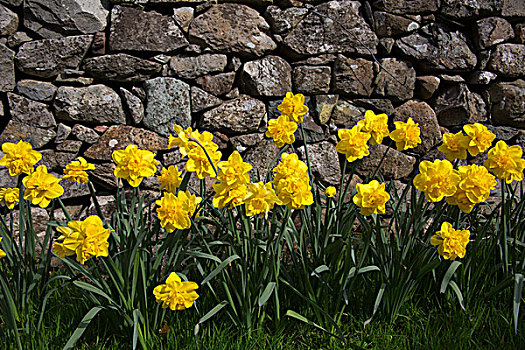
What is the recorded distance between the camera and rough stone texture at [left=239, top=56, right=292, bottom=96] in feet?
8.79

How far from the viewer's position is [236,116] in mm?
2688

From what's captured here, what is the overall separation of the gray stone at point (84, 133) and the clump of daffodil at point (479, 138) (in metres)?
1.94

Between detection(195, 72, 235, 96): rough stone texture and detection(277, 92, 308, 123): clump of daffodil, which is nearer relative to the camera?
detection(277, 92, 308, 123): clump of daffodil

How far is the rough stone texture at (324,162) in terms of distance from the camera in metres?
2.77

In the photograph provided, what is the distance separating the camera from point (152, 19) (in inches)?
101

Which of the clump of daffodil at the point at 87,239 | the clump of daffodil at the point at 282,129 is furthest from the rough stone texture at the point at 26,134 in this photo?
the clump of daffodil at the point at 282,129

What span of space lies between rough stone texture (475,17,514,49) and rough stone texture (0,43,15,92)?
2769 mm

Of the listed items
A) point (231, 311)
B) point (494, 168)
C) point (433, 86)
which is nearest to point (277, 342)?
point (231, 311)

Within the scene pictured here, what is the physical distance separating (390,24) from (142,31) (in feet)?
4.93

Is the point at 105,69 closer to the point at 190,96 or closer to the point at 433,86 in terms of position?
the point at 190,96

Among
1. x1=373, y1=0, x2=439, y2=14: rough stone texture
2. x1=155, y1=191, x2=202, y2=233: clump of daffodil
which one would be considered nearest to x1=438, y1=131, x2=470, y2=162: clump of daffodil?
x1=155, y1=191, x2=202, y2=233: clump of daffodil

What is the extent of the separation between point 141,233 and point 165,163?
110cm

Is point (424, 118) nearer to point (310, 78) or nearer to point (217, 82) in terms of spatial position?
point (310, 78)

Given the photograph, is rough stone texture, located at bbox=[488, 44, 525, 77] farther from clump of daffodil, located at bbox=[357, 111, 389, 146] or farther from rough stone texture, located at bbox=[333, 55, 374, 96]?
clump of daffodil, located at bbox=[357, 111, 389, 146]
